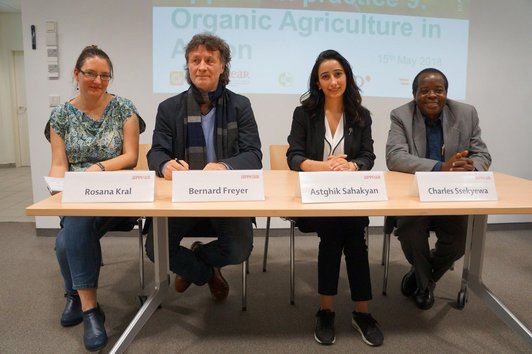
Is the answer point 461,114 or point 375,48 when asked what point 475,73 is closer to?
point 375,48

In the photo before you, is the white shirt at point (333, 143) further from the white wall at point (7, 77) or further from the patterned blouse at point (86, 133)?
the white wall at point (7, 77)

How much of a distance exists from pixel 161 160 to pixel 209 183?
1.63ft

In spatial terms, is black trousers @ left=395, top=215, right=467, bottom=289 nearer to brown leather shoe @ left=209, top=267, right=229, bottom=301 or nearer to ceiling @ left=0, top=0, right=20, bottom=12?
brown leather shoe @ left=209, top=267, right=229, bottom=301

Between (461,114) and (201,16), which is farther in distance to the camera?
(201,16)

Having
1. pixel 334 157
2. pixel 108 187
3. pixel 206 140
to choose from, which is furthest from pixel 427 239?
pixel 108 187

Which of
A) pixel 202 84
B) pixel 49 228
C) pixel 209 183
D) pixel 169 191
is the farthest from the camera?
pixel 49 228

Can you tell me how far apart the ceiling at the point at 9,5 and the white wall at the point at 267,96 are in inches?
144

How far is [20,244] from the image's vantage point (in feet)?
9.75

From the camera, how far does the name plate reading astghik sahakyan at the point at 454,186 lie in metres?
1.30

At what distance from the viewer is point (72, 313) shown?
180 cm

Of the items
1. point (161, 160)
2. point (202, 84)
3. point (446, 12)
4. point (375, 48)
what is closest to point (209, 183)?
point (161, 160)

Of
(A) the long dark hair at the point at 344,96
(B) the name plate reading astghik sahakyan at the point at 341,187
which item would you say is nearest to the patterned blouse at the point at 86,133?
(A) the long dark hair at the point at 344,96

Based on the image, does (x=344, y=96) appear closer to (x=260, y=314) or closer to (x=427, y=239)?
(x=427, y=239)

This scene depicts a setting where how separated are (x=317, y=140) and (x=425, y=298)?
38.3 inches
